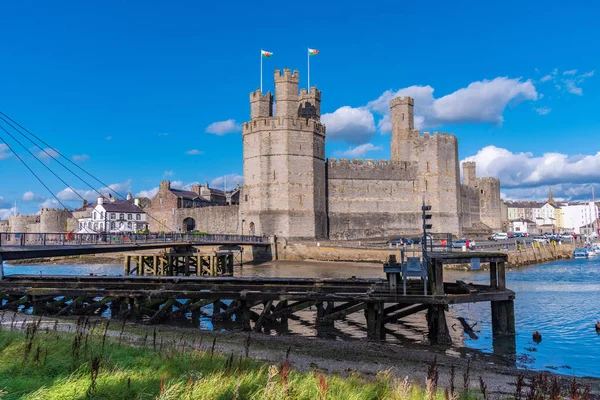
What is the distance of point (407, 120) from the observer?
6406cm

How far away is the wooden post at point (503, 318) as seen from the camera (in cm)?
1683

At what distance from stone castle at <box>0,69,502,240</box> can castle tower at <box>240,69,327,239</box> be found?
11 cm

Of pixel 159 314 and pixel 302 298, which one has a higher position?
pixel 302 298

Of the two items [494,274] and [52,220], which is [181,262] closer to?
[494,274]

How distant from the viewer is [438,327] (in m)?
15.7

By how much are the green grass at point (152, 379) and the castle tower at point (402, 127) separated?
57.3 m

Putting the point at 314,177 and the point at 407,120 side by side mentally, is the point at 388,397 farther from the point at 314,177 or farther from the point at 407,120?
the point at 407,120

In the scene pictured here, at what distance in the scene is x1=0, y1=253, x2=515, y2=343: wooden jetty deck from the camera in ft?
51.6

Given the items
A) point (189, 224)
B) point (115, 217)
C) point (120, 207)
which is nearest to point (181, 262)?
point (189, 224)

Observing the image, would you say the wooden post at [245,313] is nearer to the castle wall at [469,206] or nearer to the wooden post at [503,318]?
the wooden post at [503,318]

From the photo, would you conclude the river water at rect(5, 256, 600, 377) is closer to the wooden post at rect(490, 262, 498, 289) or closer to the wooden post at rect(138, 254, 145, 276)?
the wooden post at rect(490, 262, 498, 289)

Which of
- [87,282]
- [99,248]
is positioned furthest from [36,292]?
[99,248]

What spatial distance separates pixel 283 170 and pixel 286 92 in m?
8.38

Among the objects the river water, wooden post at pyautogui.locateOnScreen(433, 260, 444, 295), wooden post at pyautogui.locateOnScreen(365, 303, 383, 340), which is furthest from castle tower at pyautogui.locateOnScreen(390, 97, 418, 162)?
wooden post at pyautogui.locateOnScreen(365, 303, 383, 340)
